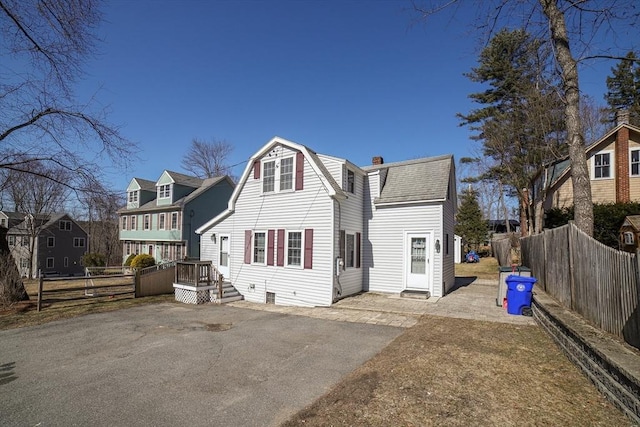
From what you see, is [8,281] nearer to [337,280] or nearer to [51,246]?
[337,280]

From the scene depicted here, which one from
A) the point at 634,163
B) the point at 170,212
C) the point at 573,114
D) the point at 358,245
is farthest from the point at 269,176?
the point at 634,163

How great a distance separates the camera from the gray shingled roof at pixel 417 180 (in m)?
12.7

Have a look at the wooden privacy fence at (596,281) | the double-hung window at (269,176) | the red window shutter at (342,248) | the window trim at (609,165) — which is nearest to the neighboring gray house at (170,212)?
the double-hung window at (269,176)

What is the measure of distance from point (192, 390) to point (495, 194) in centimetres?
4519

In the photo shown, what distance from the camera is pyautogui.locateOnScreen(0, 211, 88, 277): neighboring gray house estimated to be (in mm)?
39812

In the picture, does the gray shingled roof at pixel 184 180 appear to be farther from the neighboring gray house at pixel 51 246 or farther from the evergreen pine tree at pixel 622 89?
the evergreen pine tree at pixel 622 89

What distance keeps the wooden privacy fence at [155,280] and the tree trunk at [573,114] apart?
16.5 meters

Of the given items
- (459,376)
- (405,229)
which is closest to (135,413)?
(459,376)

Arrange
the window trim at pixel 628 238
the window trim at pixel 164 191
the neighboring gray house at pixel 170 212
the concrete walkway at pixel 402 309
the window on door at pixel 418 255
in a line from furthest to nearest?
1. the window trim at pixel 164 191
2. the neighboring gray house at pixel 170 212
3. the window trim at pixel 628 238
4. the window on door at pixel 418 255
5. the concrete walkway at pixel 402 309

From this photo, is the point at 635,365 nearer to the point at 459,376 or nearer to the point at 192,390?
the point at 459,376

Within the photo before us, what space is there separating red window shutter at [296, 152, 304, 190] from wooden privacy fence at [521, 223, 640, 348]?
8548 millimetres

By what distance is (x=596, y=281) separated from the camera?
18.8 ft

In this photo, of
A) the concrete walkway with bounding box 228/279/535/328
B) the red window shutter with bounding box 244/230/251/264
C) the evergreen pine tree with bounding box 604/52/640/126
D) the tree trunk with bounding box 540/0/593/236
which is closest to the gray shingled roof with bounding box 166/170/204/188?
the red window shutter with bounding box 244/230/251/264

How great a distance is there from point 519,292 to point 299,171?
28.1ft
